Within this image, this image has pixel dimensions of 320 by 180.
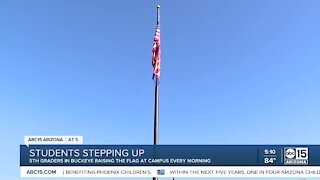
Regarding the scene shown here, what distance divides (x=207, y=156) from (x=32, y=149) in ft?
30.1

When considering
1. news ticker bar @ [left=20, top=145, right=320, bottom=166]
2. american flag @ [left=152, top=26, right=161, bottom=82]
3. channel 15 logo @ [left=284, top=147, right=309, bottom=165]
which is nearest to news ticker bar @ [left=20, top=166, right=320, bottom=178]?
news ticker bar @ [left=20, top=145, right=320, bottom=166]

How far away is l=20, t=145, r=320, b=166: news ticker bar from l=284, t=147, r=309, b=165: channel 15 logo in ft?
1.51

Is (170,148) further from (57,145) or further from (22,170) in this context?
(22,170)

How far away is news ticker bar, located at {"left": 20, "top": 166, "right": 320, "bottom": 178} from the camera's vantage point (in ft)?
91.2

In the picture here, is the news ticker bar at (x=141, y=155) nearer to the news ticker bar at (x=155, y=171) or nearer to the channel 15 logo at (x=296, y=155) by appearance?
the news ticker bar at (x=155, y=171)

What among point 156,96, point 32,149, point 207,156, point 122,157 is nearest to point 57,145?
point 32,149

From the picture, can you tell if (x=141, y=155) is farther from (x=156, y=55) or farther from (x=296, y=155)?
(x=296, y=155)

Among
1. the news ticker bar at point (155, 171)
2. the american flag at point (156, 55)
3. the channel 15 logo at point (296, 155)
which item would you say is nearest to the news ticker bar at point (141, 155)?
the news ticker bar at point (155, 171)

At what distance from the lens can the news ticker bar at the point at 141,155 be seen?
28.0 meters

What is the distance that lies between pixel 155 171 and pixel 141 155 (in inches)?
44.2

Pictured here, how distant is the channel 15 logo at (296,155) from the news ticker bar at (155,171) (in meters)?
0.67

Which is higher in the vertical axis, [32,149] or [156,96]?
[156,96]

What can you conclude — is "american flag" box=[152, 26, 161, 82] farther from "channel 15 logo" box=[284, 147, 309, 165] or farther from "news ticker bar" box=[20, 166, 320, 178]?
"channel 15 logo" box=[284, 147, 309, 165]

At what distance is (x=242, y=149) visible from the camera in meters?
28.3
